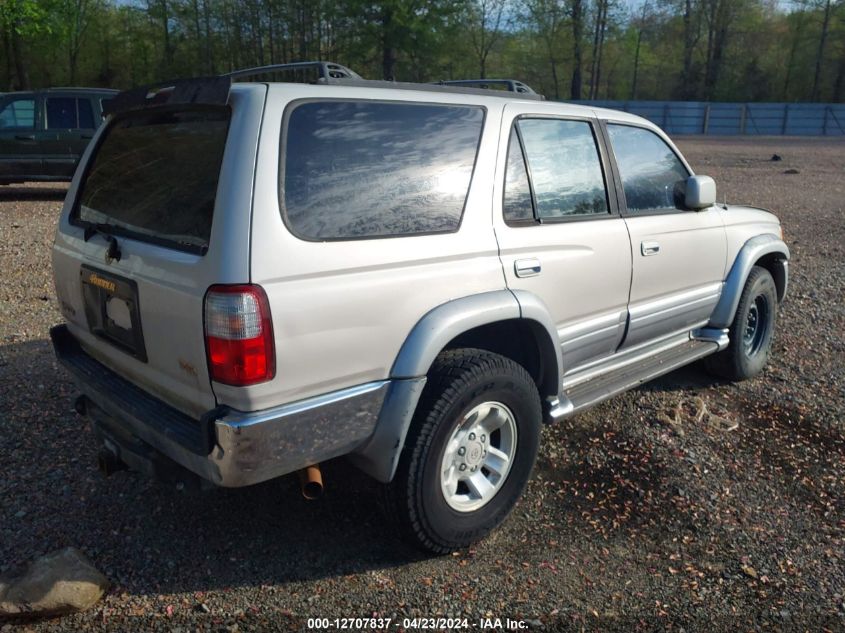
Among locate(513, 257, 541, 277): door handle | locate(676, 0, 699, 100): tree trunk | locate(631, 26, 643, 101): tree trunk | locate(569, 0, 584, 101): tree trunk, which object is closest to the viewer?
locate(513, 257, 541, 277): door handle

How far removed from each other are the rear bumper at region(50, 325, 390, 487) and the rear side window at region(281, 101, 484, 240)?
0.62 metres

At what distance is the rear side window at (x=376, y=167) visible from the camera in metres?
2.61

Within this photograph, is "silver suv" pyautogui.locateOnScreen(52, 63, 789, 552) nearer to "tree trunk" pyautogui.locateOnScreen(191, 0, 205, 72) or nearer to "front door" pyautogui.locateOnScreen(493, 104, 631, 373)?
"front door" pyautogui.locateOnScreen(493, 104, 631, 373)

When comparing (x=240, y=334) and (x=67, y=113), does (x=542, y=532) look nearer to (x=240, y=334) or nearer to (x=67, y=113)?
(x=240, y=334)

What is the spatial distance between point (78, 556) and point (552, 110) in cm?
295

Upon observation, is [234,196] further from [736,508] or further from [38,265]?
[38,265]

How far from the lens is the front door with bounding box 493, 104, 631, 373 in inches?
129

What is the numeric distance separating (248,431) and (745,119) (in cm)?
4624

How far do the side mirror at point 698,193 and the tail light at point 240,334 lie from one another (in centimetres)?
292

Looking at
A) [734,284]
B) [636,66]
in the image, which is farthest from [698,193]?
[636,66]

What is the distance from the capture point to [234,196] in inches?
96.7

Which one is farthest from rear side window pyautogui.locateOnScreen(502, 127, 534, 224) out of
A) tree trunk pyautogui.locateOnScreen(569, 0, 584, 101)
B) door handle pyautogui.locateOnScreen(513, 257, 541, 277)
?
tree trunk pyautogui.locateOnScreen(569, 0, 584, 101)

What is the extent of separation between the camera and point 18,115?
1260cm

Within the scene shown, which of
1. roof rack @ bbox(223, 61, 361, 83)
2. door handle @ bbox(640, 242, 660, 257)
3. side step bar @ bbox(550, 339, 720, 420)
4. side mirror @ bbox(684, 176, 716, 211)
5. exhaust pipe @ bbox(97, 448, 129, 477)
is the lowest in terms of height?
side step bar @ bbox(550, 339, 720, 420)
